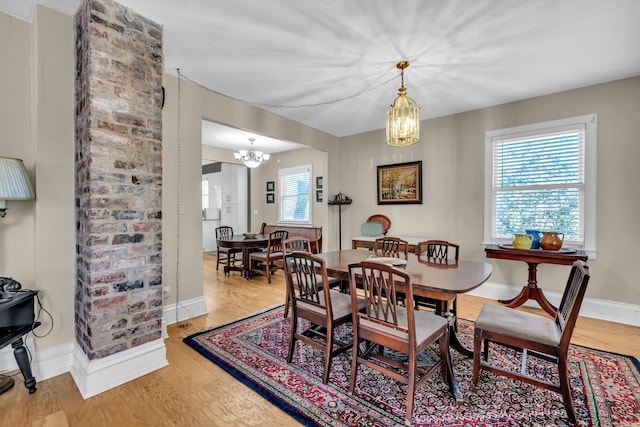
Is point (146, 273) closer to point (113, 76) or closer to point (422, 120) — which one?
point (113, 76)

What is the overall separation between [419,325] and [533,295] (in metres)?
2.40

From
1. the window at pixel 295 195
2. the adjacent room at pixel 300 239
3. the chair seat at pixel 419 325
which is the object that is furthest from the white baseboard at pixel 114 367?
the window at pixel 295 195

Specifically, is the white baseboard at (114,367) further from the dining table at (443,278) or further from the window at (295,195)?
the window at (295,195)

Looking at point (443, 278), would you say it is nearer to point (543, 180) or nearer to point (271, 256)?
point (543, 180)

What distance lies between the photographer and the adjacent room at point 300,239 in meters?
1.81

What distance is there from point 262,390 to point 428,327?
116 cm

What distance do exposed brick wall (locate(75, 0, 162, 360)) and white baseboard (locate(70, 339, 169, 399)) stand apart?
6cm

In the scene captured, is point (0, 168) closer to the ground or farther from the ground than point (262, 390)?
farther from the ground

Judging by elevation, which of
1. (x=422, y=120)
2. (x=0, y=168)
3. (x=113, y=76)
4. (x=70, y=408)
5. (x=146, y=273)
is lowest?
(x=70, y=408)

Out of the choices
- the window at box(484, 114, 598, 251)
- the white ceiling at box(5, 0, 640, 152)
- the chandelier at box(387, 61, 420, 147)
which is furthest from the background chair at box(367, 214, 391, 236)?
the chandelier at box(387, 61, 420, 147)

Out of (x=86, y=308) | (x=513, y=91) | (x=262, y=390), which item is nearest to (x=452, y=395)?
(x=262, y=390)

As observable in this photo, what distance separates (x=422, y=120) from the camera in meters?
4.48

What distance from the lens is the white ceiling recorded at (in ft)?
6.77

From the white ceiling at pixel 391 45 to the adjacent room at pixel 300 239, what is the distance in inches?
0.8
